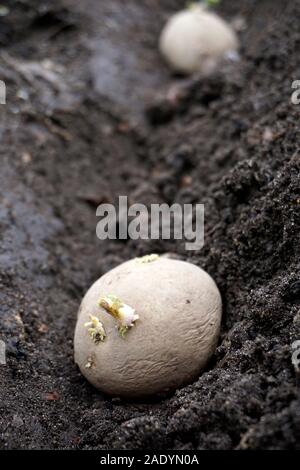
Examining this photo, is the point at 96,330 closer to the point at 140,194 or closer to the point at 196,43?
the point at 140,194

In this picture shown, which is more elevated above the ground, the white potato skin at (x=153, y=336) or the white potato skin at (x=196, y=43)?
the white potato skin at (x=196, y=43)

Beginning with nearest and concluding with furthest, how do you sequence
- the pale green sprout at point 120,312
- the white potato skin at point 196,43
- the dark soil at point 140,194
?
1. the dark soil at point 140,194
2. the pale green sprout at point 120,312
3. the white potato skin at point 196,43

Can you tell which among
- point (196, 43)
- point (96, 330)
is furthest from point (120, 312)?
point (196, 43)

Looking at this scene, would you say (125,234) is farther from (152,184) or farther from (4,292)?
(4,292)

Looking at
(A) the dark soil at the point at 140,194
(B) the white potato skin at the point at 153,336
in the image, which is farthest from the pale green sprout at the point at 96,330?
(A) the dark soil at the point at 140,194

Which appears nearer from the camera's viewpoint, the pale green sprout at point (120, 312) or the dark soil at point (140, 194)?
the dark soil at point (140, 194)

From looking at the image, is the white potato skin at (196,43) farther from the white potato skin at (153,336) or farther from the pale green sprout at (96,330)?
the pale green sprout at (96,330)
